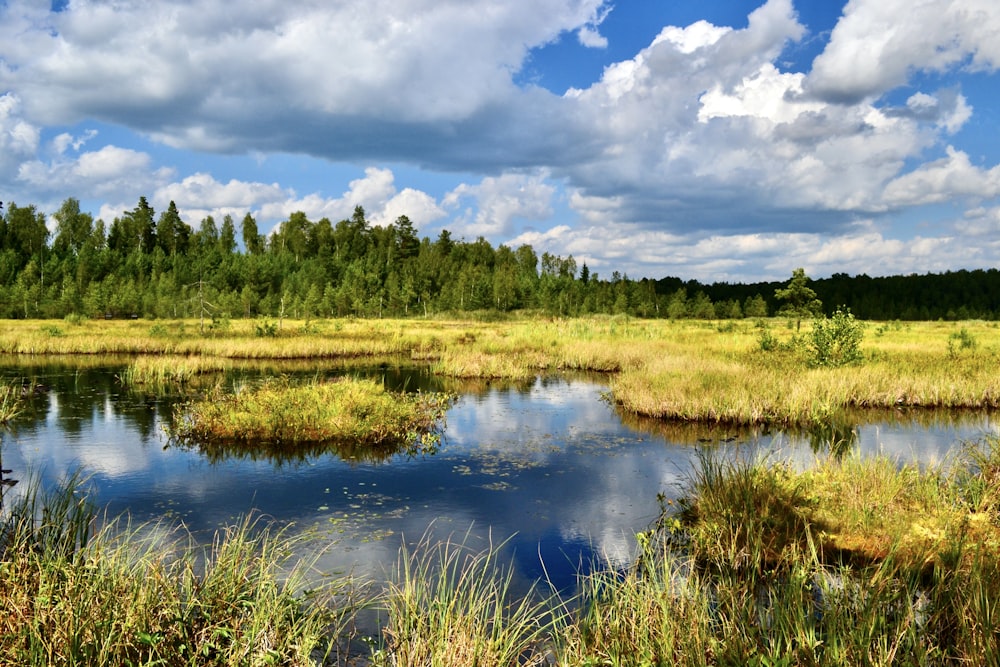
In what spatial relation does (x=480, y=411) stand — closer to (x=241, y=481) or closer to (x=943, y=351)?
(x=241, y=481)

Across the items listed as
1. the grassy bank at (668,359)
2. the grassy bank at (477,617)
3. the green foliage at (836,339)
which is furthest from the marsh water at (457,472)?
the green foliage at (836,339)

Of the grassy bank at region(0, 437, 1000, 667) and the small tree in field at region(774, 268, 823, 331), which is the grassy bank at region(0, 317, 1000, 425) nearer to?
the small tree in field at region(774, 268, 823, 331)

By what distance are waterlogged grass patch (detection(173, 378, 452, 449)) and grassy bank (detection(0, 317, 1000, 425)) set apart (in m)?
8.25

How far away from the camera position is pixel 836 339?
27.6 meters

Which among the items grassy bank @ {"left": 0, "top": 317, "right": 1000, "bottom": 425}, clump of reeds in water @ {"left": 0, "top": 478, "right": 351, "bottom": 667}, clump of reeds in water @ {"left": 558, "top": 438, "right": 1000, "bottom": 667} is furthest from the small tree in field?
clump of reeds in water @ {"left": 0, "top": 478, "right": 351, "bottom": 667}

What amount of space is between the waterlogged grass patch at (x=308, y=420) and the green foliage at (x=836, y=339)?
1662 centimetres

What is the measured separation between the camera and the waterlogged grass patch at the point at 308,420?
701 inches

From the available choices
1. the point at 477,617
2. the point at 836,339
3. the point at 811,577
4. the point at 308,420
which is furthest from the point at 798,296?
the point at 477,617

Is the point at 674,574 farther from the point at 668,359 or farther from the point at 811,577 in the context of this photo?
the point at 668,359

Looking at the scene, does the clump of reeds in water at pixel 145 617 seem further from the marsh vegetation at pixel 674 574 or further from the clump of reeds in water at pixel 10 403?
the clump of reeds in water at pixel 10 403

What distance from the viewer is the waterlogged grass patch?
58.4 feet

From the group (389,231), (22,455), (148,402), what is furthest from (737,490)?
(389,231)

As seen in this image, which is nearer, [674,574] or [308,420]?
[674,574]

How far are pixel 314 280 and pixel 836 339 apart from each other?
9216 cm
